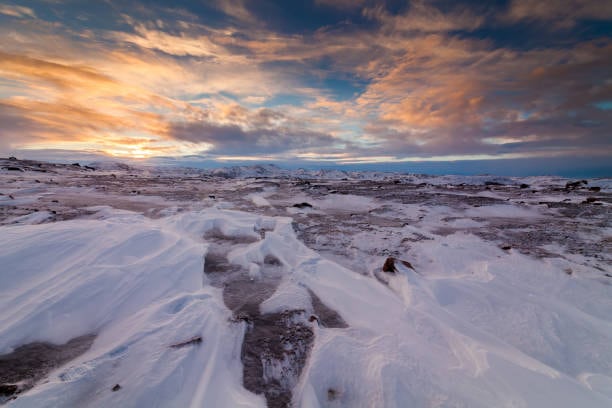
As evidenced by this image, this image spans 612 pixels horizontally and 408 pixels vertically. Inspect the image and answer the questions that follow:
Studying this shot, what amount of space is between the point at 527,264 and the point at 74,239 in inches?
398

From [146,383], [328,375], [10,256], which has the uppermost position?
[10,256]

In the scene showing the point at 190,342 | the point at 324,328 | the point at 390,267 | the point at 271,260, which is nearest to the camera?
the point at 190,342

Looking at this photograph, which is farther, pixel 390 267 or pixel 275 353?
pixel 390 267

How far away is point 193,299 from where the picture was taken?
407 centimetres

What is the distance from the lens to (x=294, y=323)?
3842 millimetres

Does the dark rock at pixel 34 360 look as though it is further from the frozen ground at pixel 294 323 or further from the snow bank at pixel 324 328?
the snow bank at pixel 324 328

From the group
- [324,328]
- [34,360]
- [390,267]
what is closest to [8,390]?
[34,360]

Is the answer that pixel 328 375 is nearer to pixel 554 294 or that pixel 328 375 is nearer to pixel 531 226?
pixel 554 294

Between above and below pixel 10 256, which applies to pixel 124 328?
below

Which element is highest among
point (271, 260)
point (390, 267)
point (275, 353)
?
point (390, 267)

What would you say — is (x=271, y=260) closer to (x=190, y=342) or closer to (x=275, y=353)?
(x=275, y=353)

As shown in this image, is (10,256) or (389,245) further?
(389,245)

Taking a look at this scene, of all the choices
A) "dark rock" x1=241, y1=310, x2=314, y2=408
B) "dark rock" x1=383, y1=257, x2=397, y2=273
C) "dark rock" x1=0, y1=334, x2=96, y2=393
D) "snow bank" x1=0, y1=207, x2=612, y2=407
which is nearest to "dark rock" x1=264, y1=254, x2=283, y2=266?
"snow bank" x1=0, y1=207, x2=612, y2=407

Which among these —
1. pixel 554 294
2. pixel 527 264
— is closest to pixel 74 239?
pixel 554 294
